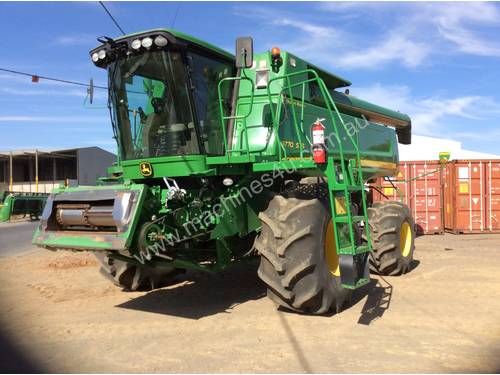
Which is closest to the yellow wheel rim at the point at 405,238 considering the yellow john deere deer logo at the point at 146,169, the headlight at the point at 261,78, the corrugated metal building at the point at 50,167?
the headlight at the point at 261,78

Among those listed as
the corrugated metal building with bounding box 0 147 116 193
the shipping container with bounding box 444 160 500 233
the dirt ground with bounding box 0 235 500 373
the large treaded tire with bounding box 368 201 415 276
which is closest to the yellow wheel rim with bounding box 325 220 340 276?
the dirt ground with bounding box 0 235 500 373

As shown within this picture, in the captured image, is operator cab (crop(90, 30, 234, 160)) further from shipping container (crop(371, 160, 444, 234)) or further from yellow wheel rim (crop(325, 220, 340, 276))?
shipping container (crop(371, 160, 444, 234))

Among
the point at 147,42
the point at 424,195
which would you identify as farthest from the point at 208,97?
the point at 424,195

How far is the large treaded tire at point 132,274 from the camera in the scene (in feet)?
20.9

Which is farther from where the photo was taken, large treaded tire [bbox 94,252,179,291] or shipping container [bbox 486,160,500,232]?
shipping container [bbox 486,160,500,232]

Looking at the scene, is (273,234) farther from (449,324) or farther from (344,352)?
(449,324)

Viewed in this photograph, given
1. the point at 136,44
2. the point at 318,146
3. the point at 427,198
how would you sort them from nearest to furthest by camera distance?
the point at 136,44 → the point at 318,146 → the point at 427,198

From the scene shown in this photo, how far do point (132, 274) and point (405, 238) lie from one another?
4830mm

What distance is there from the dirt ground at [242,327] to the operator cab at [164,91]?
1.95m

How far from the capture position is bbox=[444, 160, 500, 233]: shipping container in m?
13.9

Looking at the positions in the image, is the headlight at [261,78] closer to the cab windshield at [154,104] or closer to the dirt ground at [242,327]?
the cab windshield at [154,104]

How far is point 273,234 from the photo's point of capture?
5059 millimetres

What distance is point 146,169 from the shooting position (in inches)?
216

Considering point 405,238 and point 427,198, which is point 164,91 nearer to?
point 405,238
